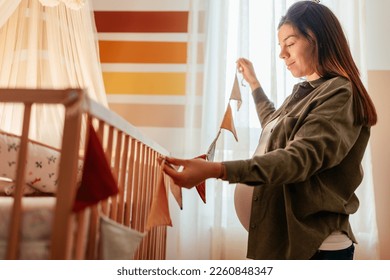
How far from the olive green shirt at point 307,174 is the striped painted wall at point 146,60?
0.94m

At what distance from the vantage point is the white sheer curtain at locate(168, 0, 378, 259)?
1.55 meters

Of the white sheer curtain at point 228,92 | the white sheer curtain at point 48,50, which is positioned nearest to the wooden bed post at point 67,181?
the white sheer curtain at point 48,50

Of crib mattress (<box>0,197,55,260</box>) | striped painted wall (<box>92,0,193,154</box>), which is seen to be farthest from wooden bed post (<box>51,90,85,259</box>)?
striped painted wall (<box>92,0,193,154</box>)

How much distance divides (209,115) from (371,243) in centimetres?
90

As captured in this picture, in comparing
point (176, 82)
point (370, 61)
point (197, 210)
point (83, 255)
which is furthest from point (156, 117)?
point (83, 255)

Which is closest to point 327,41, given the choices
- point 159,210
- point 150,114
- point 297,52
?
point 297,52

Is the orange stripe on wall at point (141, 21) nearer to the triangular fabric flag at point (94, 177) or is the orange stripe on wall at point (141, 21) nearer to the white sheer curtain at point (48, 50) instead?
the white sheer curtain at point (48, 50)

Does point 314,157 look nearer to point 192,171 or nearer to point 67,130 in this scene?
point 192,171

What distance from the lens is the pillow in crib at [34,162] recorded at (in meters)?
0.99

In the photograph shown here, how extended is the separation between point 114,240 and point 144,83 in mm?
1247

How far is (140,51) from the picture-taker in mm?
1809

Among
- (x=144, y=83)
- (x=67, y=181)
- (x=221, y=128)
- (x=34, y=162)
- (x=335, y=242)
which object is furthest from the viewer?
(x=144, y=83)

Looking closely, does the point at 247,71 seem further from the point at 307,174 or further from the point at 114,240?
the point at 114,240

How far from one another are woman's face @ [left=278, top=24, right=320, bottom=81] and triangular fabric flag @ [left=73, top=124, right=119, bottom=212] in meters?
0.58
